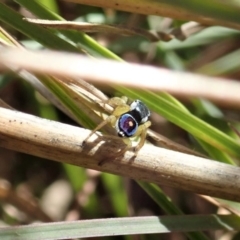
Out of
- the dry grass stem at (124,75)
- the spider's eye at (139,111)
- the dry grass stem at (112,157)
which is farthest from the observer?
the spider's eye at (139,111)

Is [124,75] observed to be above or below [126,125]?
below

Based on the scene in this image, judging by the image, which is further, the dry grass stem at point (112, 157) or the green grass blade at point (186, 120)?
the green grass blade at point (186, 120)

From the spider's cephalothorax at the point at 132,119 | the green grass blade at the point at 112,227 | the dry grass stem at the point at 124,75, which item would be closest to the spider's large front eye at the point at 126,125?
the spider's cephalothorax at the point at 132,119

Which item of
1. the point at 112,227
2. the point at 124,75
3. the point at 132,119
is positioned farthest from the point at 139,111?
the point at 124,75

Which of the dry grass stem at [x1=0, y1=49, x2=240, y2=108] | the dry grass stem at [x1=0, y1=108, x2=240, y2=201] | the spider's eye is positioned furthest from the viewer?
the spider's eye

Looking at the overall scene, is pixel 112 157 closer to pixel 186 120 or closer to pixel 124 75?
pixel 186 120

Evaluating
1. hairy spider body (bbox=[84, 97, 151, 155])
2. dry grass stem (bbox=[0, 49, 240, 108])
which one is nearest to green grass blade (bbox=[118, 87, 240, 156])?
hairy spider body (bbox=[84, 97, 151, 155])

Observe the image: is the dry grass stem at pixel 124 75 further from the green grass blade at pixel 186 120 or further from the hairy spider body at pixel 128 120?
the green grass blade at pixel 186 120

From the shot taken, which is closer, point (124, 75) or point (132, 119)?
point (124, 75)

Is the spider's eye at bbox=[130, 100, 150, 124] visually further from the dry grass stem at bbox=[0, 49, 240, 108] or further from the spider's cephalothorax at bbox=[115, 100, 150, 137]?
the dry grass stem at bbox=[0, 49, 240, 108]
